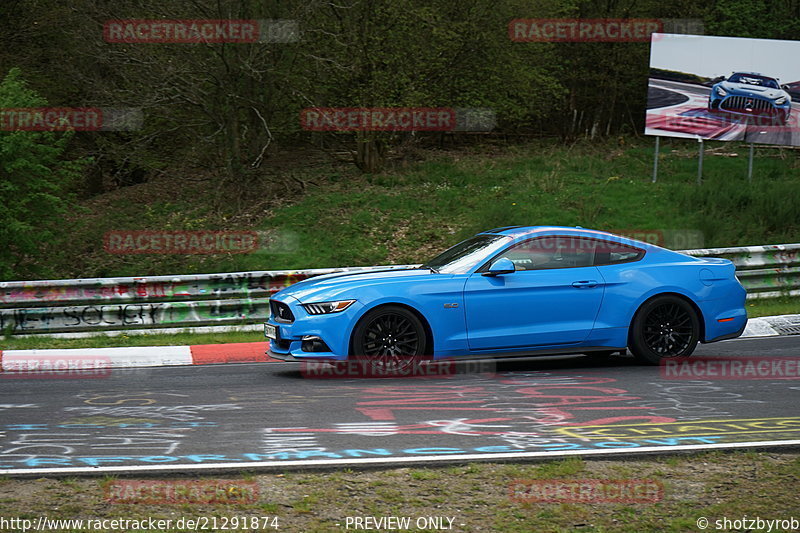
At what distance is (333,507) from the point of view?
16.0 ft

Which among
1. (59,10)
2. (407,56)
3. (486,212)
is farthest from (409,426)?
(59,10)

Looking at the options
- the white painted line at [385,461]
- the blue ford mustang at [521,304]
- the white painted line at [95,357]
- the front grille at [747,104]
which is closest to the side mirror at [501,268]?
the blue ford mustang at [521,304]

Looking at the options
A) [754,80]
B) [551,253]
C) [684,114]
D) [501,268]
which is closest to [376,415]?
[501,268]

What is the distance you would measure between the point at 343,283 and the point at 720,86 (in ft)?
53.6

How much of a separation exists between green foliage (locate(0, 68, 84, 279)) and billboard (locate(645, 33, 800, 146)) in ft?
44.6

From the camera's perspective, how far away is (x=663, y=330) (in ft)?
32.8

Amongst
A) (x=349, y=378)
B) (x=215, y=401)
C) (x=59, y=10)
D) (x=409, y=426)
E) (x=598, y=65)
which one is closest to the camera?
(x=409, y=426)

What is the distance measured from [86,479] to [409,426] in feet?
8.05

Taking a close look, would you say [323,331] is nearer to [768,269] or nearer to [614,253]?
[614,253]

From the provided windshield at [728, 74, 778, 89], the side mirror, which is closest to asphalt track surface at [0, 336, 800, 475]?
the side mirror

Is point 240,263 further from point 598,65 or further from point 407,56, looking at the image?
point 598,65

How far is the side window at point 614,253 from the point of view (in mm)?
9969

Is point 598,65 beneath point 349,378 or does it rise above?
above

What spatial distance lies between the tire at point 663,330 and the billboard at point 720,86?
13.3 m
